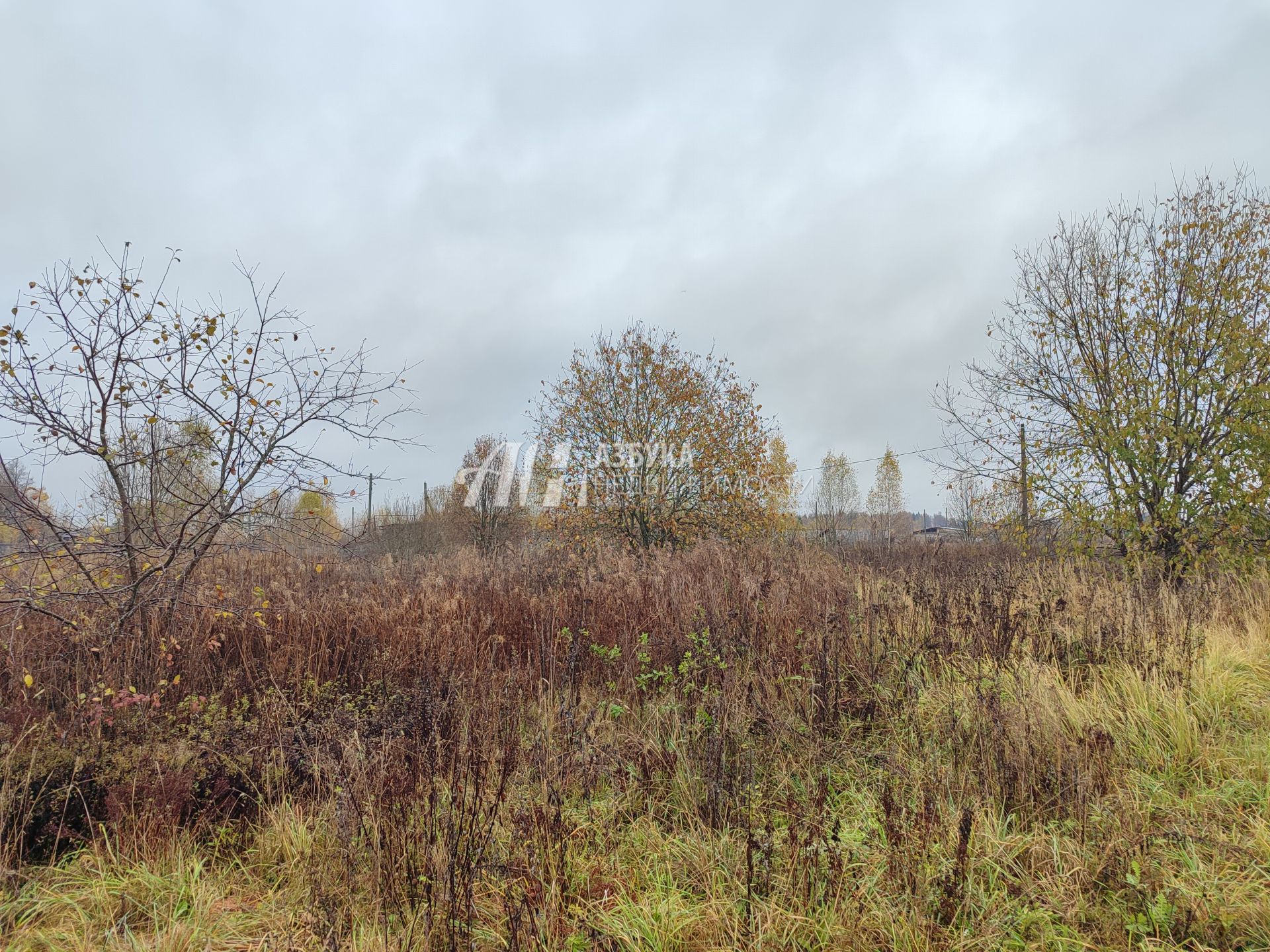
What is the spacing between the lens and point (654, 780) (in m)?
3.31

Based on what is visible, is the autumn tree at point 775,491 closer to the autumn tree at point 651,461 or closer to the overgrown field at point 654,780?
the autumn tree at point 651,461

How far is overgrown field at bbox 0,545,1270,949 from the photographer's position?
89.8 inches

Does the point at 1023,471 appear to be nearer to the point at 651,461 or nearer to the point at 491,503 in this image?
the point at 651,461

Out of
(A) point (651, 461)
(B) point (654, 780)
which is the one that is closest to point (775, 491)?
(A) point (651, 461)

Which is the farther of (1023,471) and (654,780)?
(1023,471)

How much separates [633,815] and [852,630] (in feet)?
9.61

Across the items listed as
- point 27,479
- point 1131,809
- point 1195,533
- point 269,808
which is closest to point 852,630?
point 1131,809

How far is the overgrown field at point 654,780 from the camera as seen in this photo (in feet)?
7.48

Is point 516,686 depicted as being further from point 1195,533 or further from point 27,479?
point 1195,533

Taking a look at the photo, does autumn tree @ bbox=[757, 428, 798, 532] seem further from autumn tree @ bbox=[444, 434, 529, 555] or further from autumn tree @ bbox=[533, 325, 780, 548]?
autumn tree @ bbox=[444, 434, 529, 555]

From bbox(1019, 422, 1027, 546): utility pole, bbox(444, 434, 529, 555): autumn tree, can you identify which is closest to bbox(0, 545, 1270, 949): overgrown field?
bbox(1019, 422, 1027, 546): utility pole

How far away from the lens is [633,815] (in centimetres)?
318

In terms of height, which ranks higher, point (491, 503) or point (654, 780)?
point (491, 503)

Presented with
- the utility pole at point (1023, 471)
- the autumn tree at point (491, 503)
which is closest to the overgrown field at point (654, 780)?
the utility pole at point (1023, 471)
